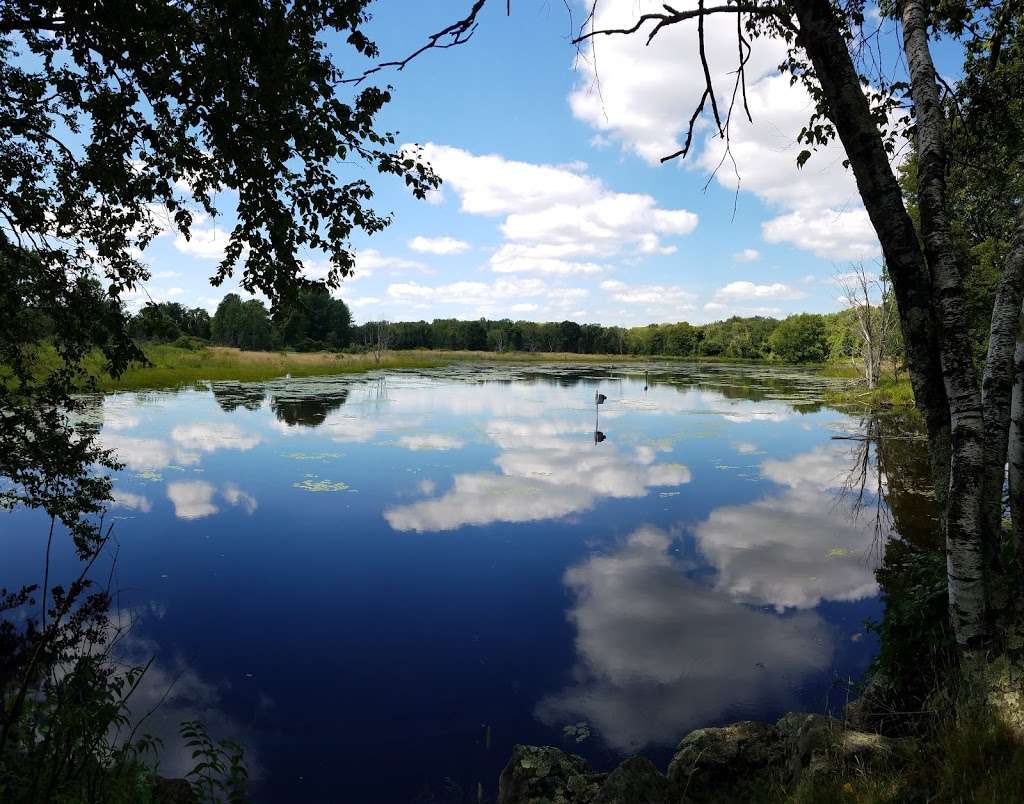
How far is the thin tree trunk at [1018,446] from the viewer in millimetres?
4115

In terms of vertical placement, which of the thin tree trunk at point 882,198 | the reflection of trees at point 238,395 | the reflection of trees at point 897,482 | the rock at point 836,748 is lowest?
the reflection of trees at point 897,482

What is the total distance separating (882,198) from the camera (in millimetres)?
2941

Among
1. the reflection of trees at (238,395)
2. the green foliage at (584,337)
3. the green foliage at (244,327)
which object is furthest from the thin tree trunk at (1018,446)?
the green foliage at (584,337)

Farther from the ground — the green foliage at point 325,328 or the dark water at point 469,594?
the green foliage at point 325,328

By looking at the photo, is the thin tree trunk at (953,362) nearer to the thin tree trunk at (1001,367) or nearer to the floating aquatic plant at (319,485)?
the thin tree trunk at (1001,367)

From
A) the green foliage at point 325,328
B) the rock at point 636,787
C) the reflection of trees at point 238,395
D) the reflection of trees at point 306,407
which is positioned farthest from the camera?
the green foliage at point 325,328

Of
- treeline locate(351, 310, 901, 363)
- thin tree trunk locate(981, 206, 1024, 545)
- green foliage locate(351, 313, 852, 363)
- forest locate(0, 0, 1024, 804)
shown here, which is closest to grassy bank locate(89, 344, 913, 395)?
forest locate(0, 0, 1024, 804)

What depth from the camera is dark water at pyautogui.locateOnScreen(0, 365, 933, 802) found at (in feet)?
19.4

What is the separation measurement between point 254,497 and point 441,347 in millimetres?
119215

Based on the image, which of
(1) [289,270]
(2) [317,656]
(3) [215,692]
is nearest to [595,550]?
(2) [317,656]

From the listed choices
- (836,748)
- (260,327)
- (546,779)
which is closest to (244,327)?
(260,327)

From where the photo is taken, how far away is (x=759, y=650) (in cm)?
737

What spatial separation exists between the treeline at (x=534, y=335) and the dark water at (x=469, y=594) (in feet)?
204

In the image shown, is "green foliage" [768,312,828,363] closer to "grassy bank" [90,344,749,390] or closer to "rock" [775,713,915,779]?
"grassy bank" [90,344,749,390]
